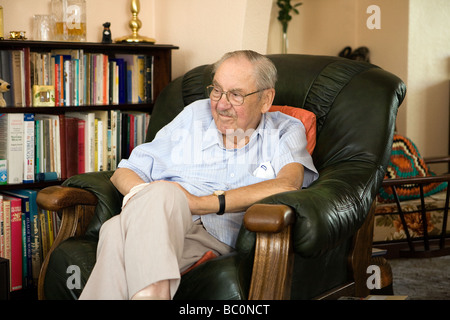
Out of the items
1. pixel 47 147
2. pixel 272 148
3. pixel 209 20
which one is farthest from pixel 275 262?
pixel 209 20

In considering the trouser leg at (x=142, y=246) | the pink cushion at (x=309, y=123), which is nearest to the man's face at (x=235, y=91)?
the pink cushion at (x=309, y=123)

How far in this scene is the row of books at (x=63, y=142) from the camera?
2.67m

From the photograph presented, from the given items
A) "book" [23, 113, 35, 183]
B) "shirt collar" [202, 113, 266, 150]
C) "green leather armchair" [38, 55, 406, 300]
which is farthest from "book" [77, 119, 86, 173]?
"shirt collar" [202, 113, 266, 150]

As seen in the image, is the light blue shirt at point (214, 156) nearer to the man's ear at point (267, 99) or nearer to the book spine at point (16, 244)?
the man's ear at point (267, 99)

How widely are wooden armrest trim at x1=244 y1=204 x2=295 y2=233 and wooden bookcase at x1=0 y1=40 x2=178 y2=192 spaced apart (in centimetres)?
149

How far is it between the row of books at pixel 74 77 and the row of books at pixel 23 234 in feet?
1.49

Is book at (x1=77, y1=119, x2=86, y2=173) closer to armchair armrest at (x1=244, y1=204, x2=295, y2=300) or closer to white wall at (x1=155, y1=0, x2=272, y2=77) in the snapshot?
white wall at (x1=155, y1=0, x2=272, y2=77)

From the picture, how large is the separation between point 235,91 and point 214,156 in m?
0.25

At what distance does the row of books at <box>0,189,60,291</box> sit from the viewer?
2654 millimetres

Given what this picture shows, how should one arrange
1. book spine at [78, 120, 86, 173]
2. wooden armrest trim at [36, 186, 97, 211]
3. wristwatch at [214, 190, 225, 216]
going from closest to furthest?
1. wristwatch at [214, 190, 225, 216]
2. wooden armrest trim at [36, 186, 97, 211]
3. book spine at [78, 120, 86, 173]

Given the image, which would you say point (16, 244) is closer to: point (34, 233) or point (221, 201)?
point (34, 233)

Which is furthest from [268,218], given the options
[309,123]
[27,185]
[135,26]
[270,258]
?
[135,26]

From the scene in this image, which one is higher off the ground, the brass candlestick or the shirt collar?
the brass candlestick

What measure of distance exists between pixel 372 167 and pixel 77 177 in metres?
1.05
